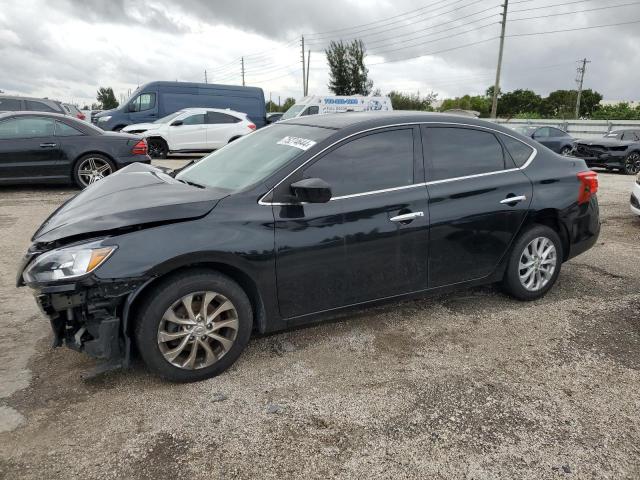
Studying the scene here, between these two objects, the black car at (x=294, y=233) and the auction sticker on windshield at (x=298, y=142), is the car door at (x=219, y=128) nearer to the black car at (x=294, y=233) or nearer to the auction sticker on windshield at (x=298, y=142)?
the black car at (x=294, y=233)

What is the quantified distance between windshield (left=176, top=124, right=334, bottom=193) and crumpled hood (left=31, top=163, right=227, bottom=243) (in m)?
0.18

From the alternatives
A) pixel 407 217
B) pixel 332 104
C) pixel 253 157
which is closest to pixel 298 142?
pixel 253 157

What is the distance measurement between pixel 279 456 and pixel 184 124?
1369cm

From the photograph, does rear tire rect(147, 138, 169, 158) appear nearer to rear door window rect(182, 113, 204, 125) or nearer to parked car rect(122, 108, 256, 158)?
parked car rect(122, 108, 256, 158)

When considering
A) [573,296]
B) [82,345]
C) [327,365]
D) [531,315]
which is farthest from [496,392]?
[82,345]

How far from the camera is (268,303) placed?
3.07 metres

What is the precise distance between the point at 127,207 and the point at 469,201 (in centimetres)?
236

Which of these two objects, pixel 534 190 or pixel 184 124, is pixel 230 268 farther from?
pixel 184 124

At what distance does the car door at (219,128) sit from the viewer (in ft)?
49.8

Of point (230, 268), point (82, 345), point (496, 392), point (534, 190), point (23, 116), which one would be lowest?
point (496, 392)

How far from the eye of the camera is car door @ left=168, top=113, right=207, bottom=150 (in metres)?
14.6

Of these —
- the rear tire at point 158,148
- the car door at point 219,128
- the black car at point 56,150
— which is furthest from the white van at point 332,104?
the black car at point 56,150

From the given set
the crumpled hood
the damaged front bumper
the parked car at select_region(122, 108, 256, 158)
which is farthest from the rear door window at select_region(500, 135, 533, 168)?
the parked car at select_region(122, 108, 256, 158)

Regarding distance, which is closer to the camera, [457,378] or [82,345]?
[82,345]
